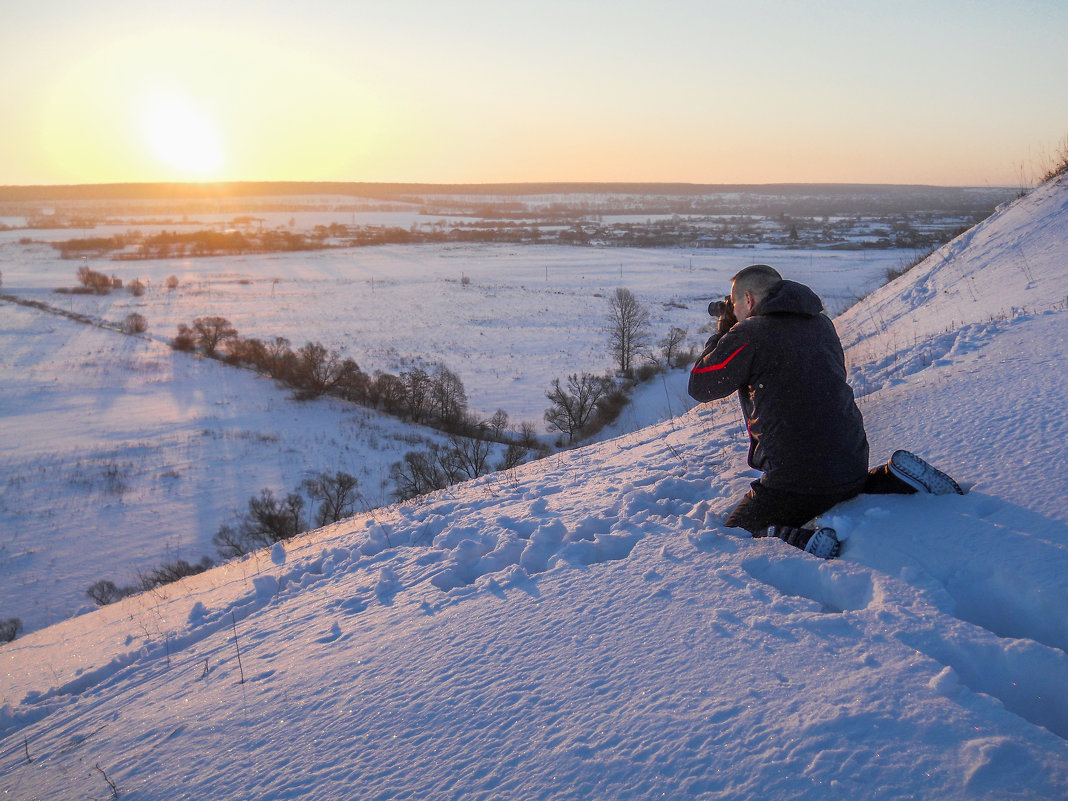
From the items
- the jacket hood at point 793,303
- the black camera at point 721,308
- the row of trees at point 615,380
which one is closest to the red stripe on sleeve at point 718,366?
the jacket hood at point 793,303

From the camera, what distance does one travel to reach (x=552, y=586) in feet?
11.0

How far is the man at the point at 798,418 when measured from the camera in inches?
125

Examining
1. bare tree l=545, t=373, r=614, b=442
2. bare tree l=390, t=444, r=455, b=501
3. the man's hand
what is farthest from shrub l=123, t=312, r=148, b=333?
the man's hand

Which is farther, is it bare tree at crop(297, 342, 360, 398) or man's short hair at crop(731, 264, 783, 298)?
bare tree at crop(297, 342, 360, 398)

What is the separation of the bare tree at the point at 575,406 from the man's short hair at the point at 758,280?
70.7ft

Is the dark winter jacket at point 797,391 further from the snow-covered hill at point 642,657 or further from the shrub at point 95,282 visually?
the shrub at point 95,282

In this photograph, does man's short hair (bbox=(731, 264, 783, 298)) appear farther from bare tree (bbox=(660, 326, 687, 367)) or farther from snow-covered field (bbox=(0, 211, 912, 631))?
bare tree (bbox=(660, 326, 687, 367))

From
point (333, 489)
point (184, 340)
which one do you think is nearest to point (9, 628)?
point (333, 489)

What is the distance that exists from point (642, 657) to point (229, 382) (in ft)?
122

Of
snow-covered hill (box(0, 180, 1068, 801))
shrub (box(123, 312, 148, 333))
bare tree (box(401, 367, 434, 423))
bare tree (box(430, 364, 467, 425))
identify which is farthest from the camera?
shrub (box(123, 312, 148, 333))

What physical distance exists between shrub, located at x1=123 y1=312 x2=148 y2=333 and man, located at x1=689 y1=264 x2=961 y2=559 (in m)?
52.9

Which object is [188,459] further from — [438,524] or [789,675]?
[789,675]

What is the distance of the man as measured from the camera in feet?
10.4

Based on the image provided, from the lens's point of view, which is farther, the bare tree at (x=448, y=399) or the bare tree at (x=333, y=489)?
the bare tree at (x=448, y=399)
